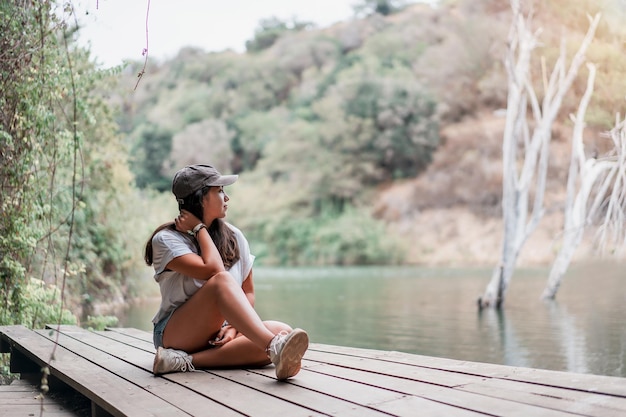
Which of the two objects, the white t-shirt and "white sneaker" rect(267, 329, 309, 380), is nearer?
"white sneaker" rect(267, 329, 309, 380)

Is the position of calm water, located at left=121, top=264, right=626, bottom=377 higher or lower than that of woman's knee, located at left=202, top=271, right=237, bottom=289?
lower

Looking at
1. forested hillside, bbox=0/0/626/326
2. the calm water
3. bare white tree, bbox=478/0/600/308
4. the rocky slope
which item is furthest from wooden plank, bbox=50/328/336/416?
the rocky slope

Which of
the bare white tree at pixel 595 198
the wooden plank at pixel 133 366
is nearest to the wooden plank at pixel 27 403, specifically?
the wooden plank at pixel 133 366

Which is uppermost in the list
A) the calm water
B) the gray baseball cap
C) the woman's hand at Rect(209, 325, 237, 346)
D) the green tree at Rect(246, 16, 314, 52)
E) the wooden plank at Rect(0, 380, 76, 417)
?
the green tree at Rect(246, 16, 314, 52)

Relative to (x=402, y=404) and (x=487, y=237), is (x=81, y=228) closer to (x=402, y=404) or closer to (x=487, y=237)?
(x=402, y=404)

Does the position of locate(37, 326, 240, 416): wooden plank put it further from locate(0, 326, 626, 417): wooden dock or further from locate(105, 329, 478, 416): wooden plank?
locate(105, 329, 478, 416): wooden plank

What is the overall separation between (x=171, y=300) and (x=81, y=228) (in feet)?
18.2

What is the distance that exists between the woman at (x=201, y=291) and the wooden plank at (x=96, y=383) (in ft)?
0.63

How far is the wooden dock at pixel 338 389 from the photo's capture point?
5.28 ft

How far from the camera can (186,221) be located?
2.22m

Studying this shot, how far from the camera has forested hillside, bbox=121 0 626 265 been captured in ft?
69.9

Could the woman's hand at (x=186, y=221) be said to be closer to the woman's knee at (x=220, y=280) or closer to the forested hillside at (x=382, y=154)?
the woman's knee at (x=220, y=280)

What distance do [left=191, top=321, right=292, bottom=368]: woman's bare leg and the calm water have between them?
333 centimetres

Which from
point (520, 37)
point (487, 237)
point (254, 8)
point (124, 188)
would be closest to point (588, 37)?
point (520, 37)
